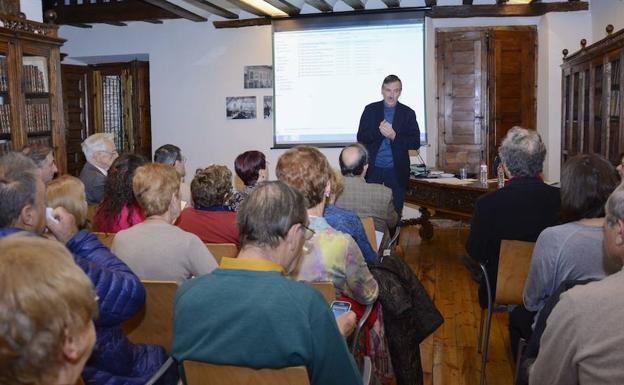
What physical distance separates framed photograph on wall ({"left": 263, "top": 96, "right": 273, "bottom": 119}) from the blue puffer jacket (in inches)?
265

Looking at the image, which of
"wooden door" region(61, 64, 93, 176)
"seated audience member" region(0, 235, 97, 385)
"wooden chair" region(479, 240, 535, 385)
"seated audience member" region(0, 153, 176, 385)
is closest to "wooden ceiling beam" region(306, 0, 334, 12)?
"wooden door" region(61, 64, 93, 176)

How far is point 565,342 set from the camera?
167cm

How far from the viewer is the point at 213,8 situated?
321 inches

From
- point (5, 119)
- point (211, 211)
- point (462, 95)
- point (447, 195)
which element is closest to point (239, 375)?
point (211, 211)

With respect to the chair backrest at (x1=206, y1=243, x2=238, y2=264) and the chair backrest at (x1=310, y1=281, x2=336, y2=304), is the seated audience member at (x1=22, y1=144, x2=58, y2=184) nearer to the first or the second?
the chair backrest at (x1=206, y1=243, x2=238, y2=264)

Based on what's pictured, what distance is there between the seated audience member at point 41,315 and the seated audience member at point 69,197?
1.36m

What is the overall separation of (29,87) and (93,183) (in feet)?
5.26

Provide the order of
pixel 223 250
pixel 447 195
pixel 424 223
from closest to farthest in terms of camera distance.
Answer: pixel 223 250
pixel 447 195
pixel 424 223

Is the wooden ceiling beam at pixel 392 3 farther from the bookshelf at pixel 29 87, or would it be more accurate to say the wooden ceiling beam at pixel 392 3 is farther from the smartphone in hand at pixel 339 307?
the smartphone in hand at pixel 339 307

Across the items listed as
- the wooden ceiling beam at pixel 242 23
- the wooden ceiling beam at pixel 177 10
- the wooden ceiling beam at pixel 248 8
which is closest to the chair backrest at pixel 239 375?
the wooden ceiling beam at pixel 248 8

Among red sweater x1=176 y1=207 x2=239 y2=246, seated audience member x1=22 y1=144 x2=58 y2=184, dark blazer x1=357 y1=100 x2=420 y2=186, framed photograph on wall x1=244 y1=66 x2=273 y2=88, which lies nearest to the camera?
red sweater x1=176 y1=207 x2=239 y2=246

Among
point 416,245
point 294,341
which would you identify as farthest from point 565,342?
point 416,245

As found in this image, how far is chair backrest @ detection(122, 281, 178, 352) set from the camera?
2.37 metres

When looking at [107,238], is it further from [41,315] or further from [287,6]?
[287,6]
